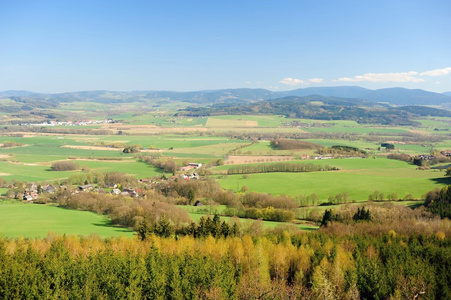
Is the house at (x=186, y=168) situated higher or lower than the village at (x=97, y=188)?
higher

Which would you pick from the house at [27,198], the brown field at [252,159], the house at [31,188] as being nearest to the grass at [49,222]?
the house at [27,198]

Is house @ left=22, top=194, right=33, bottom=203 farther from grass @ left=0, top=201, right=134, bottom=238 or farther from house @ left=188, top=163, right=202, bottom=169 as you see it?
house @ left=188, top=163, right=202, bottom=169

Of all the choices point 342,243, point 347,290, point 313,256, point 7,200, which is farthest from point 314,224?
point 7,200

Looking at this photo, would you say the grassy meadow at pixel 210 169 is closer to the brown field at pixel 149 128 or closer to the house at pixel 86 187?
the house at pixel 86 187

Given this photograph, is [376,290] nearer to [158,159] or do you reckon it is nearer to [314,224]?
[314,224]

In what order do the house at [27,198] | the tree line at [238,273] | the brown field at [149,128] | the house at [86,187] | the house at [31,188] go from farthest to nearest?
the brown field at [149,128]
the house at [86,187]
the house at [31,188]
the house at [27,198]
the tree line at [238,273]

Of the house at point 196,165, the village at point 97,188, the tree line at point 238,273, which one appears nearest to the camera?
the tree line at point 238,273
